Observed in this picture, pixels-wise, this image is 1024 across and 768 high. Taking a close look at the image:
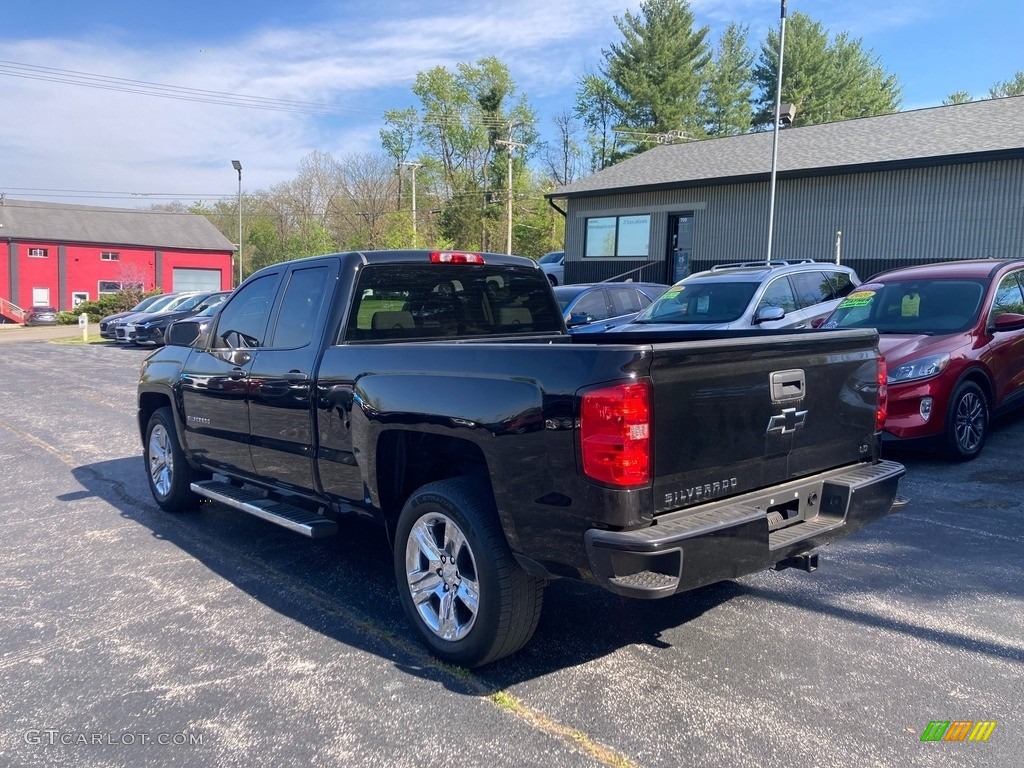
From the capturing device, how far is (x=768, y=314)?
10.7 metres

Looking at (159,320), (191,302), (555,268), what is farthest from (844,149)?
(159,320)

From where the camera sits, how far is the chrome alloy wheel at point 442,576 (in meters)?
3.79

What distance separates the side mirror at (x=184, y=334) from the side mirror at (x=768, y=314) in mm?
6892

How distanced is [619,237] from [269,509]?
23.1m

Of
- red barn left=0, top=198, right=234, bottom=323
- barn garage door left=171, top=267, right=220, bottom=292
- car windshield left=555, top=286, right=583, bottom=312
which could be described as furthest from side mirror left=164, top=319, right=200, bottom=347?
barn garage door left=171, top=267, right=220, bottom=292

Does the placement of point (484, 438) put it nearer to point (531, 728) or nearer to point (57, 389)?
point (531, 728)

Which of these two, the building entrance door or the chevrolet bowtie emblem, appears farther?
the building entrance door

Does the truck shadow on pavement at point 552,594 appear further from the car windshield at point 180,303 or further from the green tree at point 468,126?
the green tree at point 468,126

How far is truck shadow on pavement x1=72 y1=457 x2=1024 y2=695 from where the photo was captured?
13.1 feet

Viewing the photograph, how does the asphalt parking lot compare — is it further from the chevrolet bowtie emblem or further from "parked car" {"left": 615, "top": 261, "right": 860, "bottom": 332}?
"parked car" {"left": 615, "top": 261, "right": 860, "bottom": 332}

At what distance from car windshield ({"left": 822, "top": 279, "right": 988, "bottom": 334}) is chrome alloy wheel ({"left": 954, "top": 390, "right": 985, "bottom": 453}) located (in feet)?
2.20

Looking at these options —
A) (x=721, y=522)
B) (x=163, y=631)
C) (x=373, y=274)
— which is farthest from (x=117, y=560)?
(x=721, y=522)

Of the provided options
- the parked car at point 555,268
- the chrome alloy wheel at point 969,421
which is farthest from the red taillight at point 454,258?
the parked car at point 555,268

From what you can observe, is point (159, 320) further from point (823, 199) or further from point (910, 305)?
point (910, 305)
